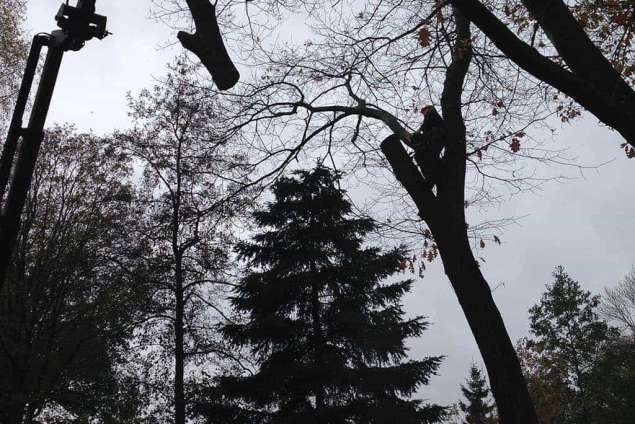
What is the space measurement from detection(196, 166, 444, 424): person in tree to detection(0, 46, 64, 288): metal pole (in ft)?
36.8

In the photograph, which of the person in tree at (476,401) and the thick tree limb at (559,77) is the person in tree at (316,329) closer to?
the thick tree limb at (559,77)

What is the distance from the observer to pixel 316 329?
50.9 feet

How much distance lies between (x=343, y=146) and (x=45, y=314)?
31.3 feet

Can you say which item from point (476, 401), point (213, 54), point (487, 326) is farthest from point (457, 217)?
point (476, 401)

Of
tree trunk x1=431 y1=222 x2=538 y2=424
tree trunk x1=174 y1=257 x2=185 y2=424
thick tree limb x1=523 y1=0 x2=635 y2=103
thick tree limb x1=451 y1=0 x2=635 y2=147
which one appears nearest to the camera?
thick tree limb x1=451 y1=0 x2=635 y2=147

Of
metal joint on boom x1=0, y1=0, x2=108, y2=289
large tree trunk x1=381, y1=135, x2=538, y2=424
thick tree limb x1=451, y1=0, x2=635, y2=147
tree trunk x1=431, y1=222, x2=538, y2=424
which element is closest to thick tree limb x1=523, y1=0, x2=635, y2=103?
thick tree limb x1=451, y1=0, x2=635, y2=147

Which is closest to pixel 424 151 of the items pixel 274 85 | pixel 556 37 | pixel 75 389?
pixel 556 37

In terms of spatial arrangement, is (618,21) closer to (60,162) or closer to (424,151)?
(424,151)

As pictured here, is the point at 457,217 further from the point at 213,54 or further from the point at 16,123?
the point at 16,123

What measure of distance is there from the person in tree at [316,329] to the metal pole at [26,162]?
11.2 meters

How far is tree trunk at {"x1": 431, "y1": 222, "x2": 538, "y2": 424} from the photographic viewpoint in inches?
171

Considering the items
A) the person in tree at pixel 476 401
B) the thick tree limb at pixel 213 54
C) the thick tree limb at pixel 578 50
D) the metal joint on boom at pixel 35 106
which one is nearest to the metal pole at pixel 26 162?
the metal joint on boom at pixel 35 106

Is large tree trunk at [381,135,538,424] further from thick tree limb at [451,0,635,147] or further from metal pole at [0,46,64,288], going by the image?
metal pole at [0,46,64,288]

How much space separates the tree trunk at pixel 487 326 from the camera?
171 inches
